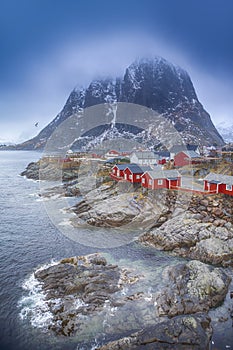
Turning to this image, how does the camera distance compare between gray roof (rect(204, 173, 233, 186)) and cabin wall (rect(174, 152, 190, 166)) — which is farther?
cabin wall (rect(174, 152, 190, 166))

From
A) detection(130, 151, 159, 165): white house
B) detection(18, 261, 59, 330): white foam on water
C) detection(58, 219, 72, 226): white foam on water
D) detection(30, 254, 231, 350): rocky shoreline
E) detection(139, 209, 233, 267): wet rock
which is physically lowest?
detection(18, 261, 59, 330): white foam on water

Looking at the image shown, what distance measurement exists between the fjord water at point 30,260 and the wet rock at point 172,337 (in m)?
1.36

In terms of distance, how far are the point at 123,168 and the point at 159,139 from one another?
362ft

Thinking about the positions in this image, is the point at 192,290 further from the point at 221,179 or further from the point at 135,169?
the point at 135,169

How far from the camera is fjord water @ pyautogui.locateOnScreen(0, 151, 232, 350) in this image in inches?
639

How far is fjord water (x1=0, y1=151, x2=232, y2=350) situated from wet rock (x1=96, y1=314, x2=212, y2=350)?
4.47ft

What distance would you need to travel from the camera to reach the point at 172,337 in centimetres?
1511

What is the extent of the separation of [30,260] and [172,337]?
17292 mm

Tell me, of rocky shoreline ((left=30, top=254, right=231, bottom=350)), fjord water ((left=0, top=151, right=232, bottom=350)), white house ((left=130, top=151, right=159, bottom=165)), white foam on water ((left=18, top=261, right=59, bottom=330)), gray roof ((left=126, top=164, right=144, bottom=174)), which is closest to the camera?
rocky shoreline ((left=30, top=254, right=231, bottom=350))

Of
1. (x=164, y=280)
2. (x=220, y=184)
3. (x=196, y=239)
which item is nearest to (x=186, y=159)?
(x=220, y=184)

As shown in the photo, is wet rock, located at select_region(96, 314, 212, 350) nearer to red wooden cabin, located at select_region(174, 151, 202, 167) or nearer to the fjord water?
the fjord water

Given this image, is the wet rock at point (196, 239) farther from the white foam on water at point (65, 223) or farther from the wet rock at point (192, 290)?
the white foam on water at point (65, 223)

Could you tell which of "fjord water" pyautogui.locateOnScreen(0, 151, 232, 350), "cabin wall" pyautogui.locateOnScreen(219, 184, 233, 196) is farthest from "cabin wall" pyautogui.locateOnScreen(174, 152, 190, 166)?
"fjord water" pyautogui.locateOnScreen(0, 151, 232, 350)

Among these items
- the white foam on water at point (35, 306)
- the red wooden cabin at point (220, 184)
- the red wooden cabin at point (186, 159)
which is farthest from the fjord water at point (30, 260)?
the red wooden cabin at point (186, 159)
